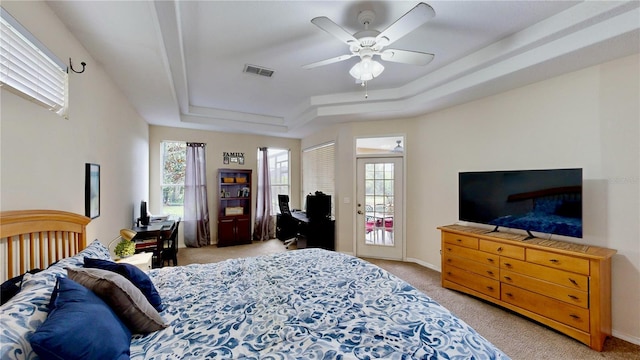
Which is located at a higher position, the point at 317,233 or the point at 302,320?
the point at 302,320

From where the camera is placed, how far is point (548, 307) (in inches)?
91.4

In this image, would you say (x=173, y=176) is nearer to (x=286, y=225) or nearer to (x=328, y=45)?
(x=286, y=225)

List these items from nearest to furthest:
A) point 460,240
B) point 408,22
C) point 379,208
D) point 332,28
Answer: point 408,22 < point 332,28 < point 460,240 < point 379,208

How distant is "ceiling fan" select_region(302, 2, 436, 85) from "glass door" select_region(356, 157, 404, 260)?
2313mm

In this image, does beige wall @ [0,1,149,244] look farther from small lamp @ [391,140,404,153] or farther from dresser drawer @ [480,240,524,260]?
small lamp @ [391,140,404,153]

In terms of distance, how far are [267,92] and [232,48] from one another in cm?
130

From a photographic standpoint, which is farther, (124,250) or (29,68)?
(124,250)

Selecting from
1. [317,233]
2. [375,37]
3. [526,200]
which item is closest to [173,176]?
[317,233]

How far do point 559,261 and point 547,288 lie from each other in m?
0.28

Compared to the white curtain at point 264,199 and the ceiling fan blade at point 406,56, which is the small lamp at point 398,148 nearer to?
the ceiling fan blade at point 406,56

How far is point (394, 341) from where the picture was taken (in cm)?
112

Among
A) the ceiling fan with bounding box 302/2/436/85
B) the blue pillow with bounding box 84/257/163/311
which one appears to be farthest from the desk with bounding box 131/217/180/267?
the ceiling fan with bounding box 302/2/436/85

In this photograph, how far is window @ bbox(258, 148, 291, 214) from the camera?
620 centimetres

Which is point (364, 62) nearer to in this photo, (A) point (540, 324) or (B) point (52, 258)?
(B) point (52, 258)
